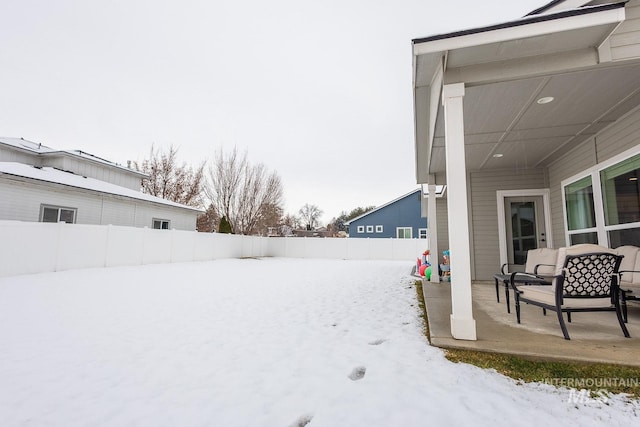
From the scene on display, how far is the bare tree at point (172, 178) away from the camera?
20859 mm

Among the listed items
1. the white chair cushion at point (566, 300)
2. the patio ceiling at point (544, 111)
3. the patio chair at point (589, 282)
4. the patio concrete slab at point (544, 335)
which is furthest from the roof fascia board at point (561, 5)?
the patio concrete slab at point (544, 335)

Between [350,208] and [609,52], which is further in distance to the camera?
[350,208]

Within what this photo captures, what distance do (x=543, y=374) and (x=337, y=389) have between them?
1522 millimetres

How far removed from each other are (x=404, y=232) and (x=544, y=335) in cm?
1916

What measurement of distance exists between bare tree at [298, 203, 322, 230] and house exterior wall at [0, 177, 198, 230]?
2439 centimetres

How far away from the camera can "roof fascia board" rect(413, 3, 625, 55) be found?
7.70ft

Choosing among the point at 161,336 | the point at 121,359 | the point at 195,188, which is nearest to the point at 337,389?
the point at 121,359

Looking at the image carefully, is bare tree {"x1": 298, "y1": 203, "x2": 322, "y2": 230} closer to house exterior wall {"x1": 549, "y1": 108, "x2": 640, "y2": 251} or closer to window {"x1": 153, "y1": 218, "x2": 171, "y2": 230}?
window {"x1": 153, "y1": 218, "x2": 171, "y2": 230}

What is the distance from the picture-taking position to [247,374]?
2240mm

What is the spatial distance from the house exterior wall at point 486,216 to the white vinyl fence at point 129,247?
30.8ft

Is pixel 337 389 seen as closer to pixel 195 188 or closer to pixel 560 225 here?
pixel 560 225

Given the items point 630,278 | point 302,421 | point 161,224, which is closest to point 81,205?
point 161,224

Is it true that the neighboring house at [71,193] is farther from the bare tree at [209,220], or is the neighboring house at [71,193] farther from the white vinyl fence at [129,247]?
the bare tree at [209,220]

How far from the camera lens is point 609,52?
2.58 m
